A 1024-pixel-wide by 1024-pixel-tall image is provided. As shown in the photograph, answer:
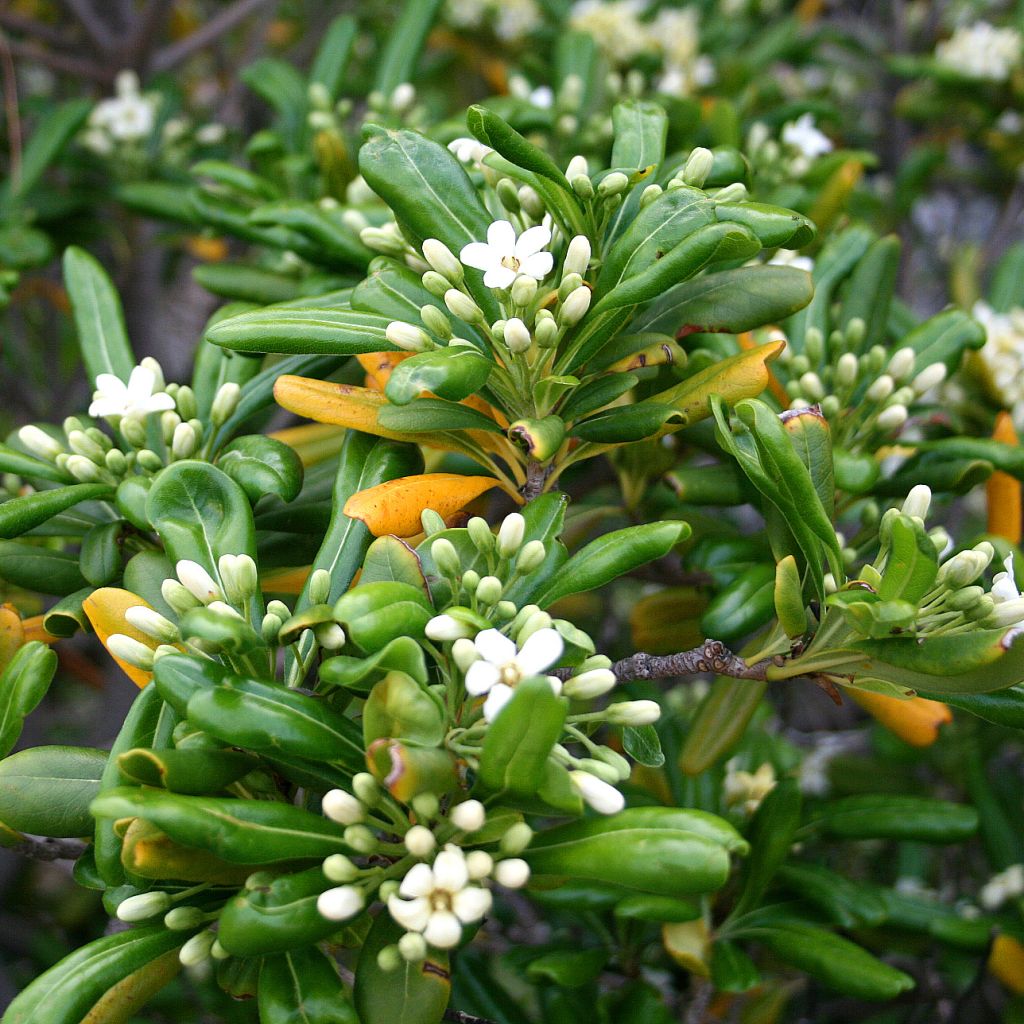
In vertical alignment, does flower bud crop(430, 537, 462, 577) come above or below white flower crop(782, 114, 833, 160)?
below

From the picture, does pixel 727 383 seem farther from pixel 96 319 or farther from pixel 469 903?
pixel 96 319

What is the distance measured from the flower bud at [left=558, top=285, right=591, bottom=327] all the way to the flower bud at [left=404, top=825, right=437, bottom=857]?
79 centimetres

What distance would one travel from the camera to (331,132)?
2605 millimetres

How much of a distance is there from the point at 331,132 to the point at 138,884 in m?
1.93

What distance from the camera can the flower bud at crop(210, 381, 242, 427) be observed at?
1845 millimetres

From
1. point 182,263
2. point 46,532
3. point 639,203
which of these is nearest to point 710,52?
point 182,263

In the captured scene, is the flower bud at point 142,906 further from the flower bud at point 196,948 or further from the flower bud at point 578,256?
the flower bud at point 578,256

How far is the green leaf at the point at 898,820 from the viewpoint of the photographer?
2.30 meters

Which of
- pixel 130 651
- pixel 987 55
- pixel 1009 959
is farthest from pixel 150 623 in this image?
pixel 987 55

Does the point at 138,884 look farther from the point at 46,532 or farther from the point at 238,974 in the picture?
the point at 46,532

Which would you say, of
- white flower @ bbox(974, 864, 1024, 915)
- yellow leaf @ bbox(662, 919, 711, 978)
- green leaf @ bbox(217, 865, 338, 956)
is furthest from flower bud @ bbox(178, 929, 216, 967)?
white flower @ bbox(974, 864, 1024, 915)

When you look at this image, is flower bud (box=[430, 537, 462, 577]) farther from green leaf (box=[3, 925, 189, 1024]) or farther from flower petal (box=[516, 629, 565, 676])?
green leaf (box=[3, 925, 189, 1024])

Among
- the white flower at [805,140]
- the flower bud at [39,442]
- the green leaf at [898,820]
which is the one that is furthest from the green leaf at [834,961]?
the white flower at [805,140]

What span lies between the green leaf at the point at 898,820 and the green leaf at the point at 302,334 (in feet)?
5.37
